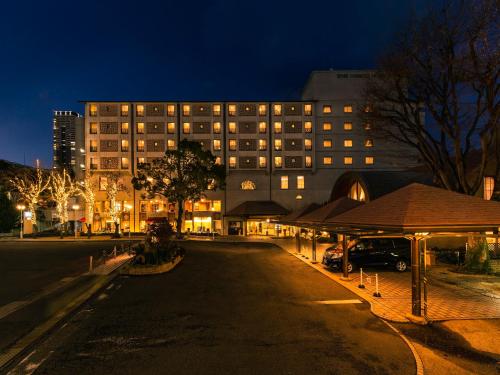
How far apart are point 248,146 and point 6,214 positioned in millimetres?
37431

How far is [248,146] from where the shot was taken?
58531 mm

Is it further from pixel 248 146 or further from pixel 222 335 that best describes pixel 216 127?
pixel 222 335

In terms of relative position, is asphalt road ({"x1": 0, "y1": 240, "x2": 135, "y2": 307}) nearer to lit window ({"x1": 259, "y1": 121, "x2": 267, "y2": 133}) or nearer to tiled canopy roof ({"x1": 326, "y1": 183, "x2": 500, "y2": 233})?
tiled canopy roof ({"x1": 326, "y1": 183, "x2": 500, "y2": 233})

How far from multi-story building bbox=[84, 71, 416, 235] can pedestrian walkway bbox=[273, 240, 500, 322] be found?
40606mm

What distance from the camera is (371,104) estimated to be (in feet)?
75.0

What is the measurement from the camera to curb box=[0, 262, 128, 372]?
25.1 feet

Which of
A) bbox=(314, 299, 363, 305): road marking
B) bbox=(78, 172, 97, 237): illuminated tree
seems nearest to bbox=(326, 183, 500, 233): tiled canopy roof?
bbox=(314, 299, 363, 305): road marking

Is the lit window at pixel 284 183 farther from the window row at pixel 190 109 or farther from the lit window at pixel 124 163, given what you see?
the lit window at pixel 124 163

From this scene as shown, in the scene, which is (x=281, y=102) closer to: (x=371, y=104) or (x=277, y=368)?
(x=371, y=104)

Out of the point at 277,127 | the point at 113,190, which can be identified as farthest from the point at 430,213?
the point at 277,127

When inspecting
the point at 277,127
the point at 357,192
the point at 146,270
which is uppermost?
the point at 277,127

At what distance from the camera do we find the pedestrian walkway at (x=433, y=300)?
412 inches

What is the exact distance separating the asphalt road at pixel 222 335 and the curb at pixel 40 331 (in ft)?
0.97

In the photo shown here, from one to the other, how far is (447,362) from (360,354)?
177 centimetres
